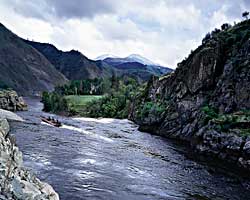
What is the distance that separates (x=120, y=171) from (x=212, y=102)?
3900 cm

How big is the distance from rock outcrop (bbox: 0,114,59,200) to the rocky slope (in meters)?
33.6

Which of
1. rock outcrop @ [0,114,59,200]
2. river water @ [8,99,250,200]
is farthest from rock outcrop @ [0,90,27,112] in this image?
rock outcrop @ [0,114,59,200]

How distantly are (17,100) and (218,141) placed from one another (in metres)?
97.5

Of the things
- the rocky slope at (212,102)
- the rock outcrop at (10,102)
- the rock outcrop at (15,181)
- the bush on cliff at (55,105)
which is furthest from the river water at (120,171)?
the bush on cliff at (55,105)

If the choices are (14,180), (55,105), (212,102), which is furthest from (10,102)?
(14,180)

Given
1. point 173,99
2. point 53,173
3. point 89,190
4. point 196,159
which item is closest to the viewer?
point 89,190

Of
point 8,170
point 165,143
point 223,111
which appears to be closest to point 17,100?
point 165,143

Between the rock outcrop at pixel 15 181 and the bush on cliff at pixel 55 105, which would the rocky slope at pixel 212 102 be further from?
the bush on cliff at pixel 55 105

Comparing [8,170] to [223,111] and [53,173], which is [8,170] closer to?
[53,173]

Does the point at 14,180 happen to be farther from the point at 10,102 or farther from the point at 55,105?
the point at 55,105

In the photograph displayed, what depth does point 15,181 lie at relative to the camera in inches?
873

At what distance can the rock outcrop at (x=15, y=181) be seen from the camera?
70.1ft

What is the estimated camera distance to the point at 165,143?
69438 millimetres

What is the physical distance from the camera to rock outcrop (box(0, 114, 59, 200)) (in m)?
21.4
